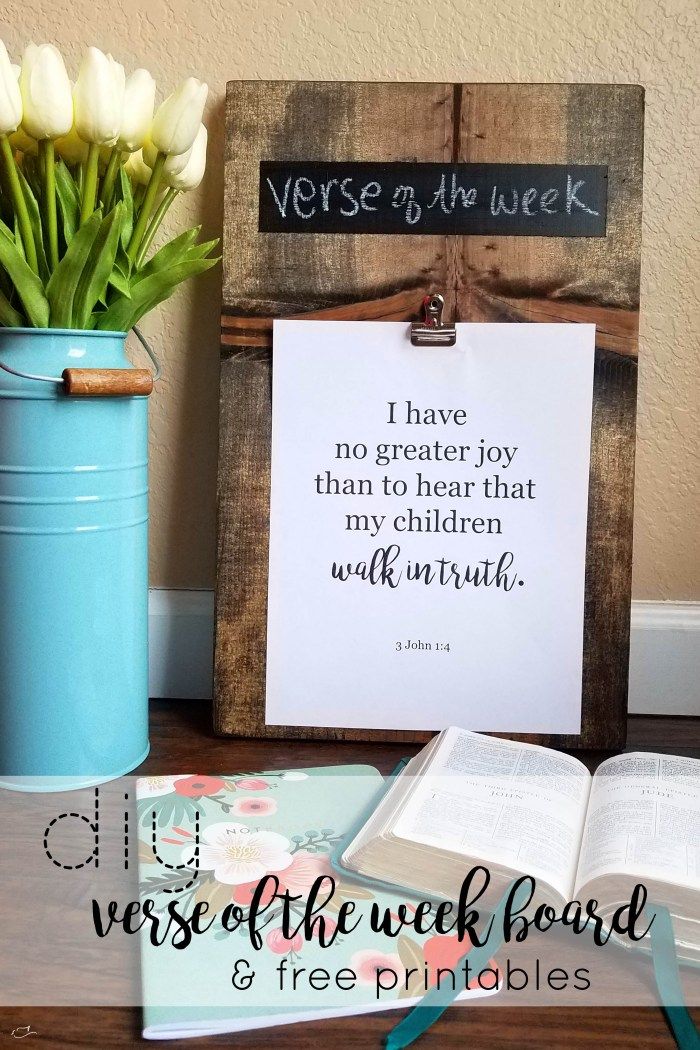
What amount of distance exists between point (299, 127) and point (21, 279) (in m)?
0.37

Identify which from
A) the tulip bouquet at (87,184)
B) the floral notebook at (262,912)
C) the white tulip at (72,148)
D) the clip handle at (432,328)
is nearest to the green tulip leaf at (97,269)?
the tulip bouquet at (87,184)

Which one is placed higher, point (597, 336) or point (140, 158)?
point (140, 158)

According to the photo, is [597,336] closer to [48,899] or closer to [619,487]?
[619,487]

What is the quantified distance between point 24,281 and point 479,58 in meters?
0.58

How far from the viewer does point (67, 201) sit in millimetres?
907

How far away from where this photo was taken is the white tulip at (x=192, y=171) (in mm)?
931

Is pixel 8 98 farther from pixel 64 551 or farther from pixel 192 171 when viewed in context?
pixel 64 551

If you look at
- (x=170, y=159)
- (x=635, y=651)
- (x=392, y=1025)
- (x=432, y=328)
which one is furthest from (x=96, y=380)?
(x=635, y=651)

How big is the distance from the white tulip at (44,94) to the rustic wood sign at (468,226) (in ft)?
0.76

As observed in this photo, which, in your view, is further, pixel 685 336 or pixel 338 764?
pixel 685 336

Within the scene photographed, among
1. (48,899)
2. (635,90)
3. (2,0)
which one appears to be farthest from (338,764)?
(2,0)

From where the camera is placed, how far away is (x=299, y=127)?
1.02 meters

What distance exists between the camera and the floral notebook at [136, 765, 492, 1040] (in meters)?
0.58

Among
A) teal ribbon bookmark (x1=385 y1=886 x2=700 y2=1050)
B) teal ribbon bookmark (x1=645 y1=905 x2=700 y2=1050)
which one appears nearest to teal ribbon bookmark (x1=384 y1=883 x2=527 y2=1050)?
teal ribbon bookmark (x1=385 y1=886 x2=700 y2=1050)
